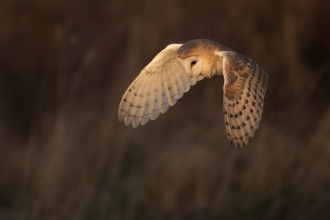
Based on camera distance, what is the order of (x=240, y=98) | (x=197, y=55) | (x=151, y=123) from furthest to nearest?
(x=151, y=123), (x=197, y=55), (x=240, y=98)

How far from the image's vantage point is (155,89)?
3451mm

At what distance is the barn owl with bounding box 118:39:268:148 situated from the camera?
9.13 ft

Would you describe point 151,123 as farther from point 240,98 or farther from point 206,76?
point 240,98

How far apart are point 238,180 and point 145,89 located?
3.41 feet

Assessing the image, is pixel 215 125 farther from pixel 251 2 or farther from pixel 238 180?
pixel 251 2

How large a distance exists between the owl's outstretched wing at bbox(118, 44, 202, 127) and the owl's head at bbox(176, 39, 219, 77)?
231 mm

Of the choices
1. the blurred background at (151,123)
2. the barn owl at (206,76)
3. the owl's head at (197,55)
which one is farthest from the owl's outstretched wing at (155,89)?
the blurred background at (151,123)

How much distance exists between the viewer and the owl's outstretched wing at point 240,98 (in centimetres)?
276

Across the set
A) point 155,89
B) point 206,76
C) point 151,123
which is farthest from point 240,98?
point 151,123

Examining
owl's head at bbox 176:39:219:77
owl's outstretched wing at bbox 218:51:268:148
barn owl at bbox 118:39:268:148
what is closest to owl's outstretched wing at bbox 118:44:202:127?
barn owl at bbox 118:39:268:148

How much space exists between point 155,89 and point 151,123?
4.24 feet

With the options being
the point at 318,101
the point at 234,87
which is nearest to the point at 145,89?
the point at 234,87

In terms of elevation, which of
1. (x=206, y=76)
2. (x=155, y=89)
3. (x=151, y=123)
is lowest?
(x=151, y=123)

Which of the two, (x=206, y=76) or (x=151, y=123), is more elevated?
(x=206, y=76)
